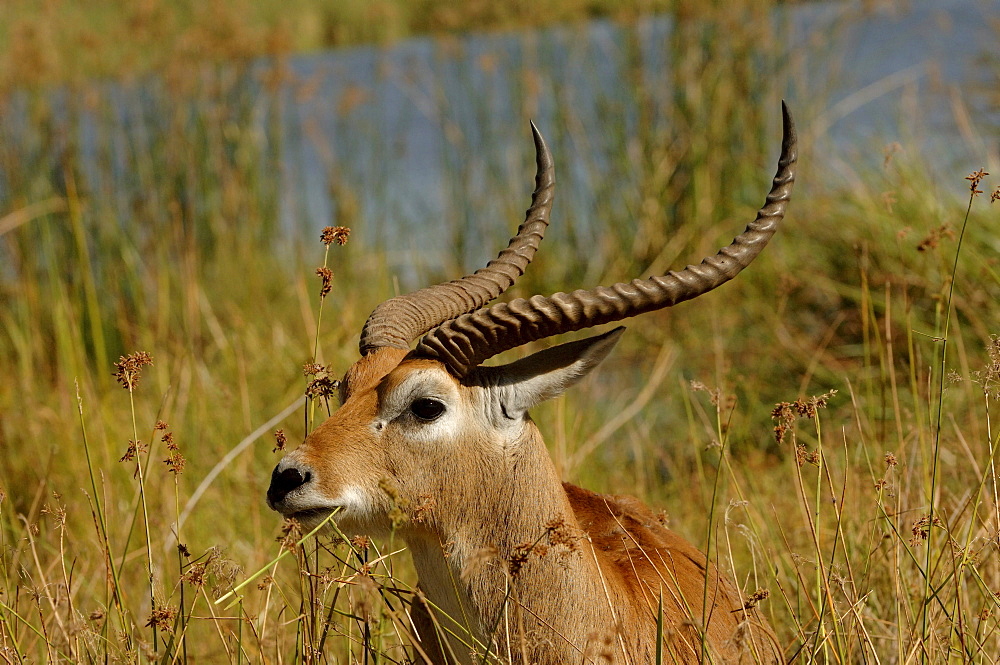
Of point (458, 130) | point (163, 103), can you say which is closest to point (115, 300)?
point (163, 103)

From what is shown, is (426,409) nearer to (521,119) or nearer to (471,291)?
(471,291)

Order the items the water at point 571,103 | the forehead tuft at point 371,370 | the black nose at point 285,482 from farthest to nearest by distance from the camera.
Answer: the water at point 571,103 < the forehead tuft at point 371,370 < the black nose at point 285,482

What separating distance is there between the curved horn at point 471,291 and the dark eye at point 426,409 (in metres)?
0.40

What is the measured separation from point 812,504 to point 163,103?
5.70 meters

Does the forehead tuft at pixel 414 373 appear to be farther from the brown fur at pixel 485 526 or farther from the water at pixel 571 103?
the water at pixel 571 103

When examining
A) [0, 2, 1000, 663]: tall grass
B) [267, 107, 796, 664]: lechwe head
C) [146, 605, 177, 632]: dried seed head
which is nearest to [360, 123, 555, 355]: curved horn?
[267, 107, 796, 664]: lechwe head

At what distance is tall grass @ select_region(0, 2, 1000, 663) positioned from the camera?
5574 millimetres

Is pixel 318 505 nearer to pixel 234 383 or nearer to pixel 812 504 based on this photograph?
pixel 812 504

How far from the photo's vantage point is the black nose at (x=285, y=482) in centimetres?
294

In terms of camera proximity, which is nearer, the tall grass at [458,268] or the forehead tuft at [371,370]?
the forehead tuft at [371,370]

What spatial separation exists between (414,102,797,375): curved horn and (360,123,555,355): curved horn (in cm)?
40

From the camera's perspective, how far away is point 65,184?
8039mm

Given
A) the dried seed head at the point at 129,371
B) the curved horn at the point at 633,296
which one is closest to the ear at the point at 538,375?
the curved horn at the point at 633,296

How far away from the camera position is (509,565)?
3051mm
